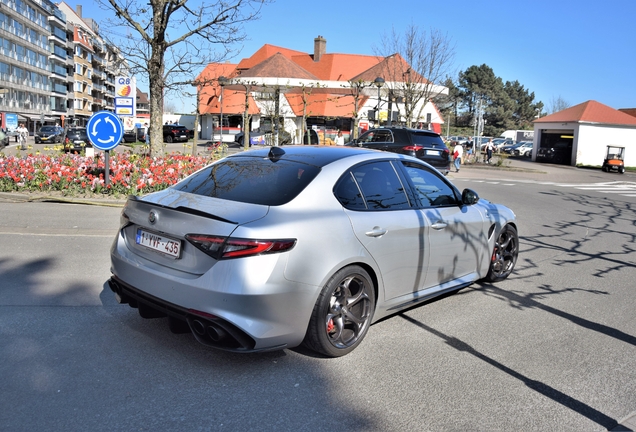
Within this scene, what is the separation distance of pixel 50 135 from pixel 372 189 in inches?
1937

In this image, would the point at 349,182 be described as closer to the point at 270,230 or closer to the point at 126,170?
the point at 270,230

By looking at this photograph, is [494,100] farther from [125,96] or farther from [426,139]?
[125,96]

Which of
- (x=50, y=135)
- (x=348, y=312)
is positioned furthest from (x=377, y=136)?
(x=50, y=135)

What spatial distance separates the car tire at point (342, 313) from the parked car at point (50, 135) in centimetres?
4733

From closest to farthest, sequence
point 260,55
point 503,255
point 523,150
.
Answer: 1. point 503,255
2. point 523,150
3. point 260,55

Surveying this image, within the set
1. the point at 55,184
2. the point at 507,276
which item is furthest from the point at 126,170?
the point at 507,276

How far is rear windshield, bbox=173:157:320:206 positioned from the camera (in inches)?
162

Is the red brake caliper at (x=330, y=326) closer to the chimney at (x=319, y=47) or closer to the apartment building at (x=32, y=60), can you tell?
the chimney at (x=319, y=47)

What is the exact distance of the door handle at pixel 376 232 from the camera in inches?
168

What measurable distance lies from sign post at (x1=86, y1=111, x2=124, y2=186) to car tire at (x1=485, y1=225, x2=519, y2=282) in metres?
8.17

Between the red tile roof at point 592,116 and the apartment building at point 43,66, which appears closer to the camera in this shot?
the red tile roof at point 592,116

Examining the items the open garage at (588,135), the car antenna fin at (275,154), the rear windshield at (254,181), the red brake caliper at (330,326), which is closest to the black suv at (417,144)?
the car antenna fin at (275,154)

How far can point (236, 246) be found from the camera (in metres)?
3.56

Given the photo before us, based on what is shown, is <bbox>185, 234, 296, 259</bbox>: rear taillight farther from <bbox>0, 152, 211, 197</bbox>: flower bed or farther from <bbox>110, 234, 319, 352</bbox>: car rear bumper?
<bbox>0, 152, 211, 197</bbox>: flower bed
